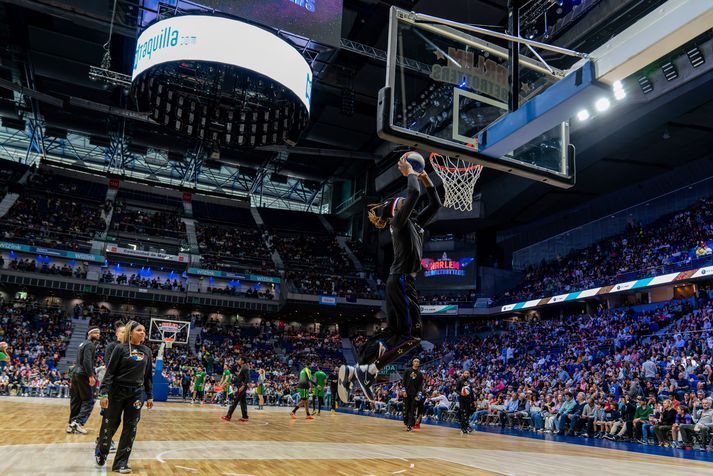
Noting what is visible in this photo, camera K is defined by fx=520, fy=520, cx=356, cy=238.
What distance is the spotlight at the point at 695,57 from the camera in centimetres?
1556

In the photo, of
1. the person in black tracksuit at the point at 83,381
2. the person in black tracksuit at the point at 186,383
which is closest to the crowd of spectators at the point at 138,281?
the person in black tracksuit at the point at 186,383

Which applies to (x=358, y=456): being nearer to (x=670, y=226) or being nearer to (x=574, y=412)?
(x=574, y=412)

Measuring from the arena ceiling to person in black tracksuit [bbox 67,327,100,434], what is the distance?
42.5 feet

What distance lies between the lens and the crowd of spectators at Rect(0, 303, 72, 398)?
73.6ft

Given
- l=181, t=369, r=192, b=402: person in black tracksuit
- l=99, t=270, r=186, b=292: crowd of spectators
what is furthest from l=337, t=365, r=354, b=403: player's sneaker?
l=99, t=270, r=186, b=292: crowd of spectators

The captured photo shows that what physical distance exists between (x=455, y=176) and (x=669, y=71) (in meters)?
10.5

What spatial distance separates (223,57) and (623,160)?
18976 millimetres

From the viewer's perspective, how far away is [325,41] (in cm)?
1623

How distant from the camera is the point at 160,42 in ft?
48.3

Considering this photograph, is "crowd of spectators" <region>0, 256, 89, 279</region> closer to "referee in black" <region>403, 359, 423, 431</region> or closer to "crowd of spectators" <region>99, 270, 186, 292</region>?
"crowd of spectators" <region>99, 270, 186, 292</region>

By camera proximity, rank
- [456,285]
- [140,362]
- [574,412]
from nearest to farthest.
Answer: [140,362]
[574,412]
[456,285]

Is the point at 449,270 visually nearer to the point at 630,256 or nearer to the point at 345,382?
the point at 630,256

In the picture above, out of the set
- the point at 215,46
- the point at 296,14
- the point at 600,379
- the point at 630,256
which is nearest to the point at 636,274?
the point at 630,256

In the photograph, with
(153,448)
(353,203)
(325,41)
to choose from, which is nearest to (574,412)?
(153,448)
